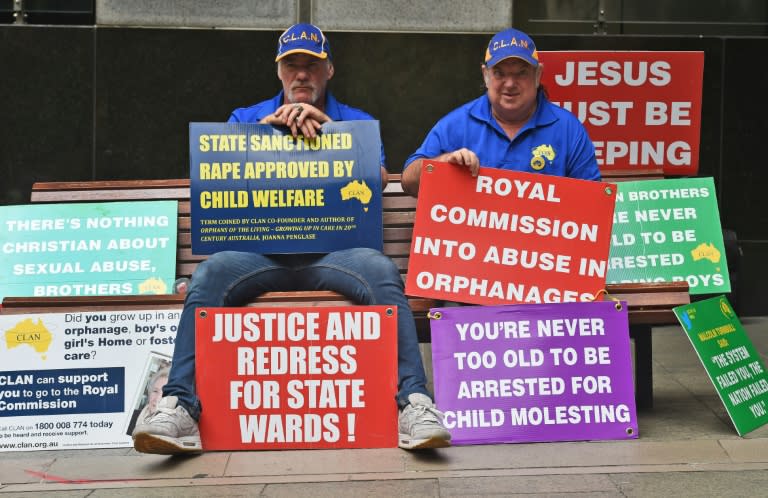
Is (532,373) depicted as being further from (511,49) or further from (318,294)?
(511,49)

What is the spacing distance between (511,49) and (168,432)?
2.36m

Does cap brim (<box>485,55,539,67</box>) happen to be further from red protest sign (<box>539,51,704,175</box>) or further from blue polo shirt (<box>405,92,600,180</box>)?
red protest sign (<box>539,51,704,175</box>)

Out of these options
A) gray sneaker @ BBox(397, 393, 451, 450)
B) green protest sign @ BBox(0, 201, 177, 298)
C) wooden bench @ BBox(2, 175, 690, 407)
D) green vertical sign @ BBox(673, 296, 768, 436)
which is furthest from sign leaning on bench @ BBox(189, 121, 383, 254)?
green vertical sign @ BBox(673, 296, 768, 436)

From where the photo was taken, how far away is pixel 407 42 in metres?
8.27

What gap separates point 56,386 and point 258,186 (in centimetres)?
125

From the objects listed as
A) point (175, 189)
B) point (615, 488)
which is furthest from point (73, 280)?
point (615, 488)

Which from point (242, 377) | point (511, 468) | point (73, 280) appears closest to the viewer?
point (511, 468)

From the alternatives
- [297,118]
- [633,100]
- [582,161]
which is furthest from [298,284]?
[633,100]

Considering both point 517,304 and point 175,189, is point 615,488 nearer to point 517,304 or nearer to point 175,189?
point 517,304

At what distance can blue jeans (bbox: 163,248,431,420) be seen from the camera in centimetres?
478

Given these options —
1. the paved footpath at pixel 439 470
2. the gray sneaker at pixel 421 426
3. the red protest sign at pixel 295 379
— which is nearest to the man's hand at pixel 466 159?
the red protest sign at pixel 295 379

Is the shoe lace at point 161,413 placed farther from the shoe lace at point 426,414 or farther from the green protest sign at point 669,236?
the green protest sign at point 669,236

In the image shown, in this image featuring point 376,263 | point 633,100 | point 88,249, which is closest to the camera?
point 376,263

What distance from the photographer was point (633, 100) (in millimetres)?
6586
